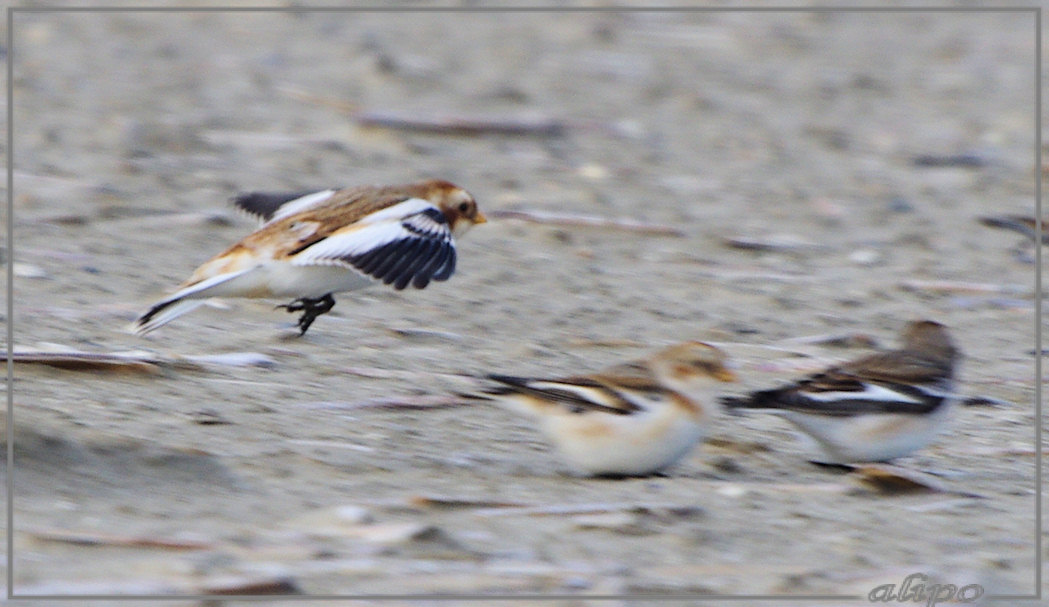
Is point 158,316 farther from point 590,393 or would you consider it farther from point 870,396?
point 870,396

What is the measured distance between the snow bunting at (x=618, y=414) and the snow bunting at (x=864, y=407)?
0.54ft

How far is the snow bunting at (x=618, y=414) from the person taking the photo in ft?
14.0

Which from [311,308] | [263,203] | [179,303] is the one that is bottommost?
[311,308]

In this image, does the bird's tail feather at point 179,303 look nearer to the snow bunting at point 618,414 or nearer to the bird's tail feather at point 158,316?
the bird's tail feather at point 158,316

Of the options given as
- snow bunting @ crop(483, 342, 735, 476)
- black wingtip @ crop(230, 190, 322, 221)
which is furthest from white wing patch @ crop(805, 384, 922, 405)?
black wingtip @ crop(230, 190, 322, 221)

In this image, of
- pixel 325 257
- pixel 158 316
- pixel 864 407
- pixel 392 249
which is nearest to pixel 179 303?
pixel 158 316

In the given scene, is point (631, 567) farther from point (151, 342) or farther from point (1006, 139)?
point (1006, 139)

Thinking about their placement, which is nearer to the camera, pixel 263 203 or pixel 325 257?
pixel 325 257

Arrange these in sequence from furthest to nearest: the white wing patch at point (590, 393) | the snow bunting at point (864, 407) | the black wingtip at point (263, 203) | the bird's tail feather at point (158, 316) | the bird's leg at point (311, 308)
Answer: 1. the black wingtip at point (263, 203)
2. the bird's leg at point (311, 308)
3. the bird's tail feather at point (158, 316)
4. the snow bunting at point (864, 407)
5. the white wing patch at point (590, 393)

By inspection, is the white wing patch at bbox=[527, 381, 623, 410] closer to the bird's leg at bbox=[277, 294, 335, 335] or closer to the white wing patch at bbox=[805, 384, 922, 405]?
the white wing patch at bbox=[805, 384, 922, 405]

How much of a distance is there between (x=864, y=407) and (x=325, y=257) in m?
1.85

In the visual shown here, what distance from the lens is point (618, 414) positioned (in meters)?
4.28

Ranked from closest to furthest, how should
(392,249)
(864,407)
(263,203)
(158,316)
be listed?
(864,407) → (158,316) → (392,249) → (263,203)

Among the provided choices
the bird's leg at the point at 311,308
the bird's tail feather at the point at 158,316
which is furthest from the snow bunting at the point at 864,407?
the bird's tail feather at the point at 158,316
